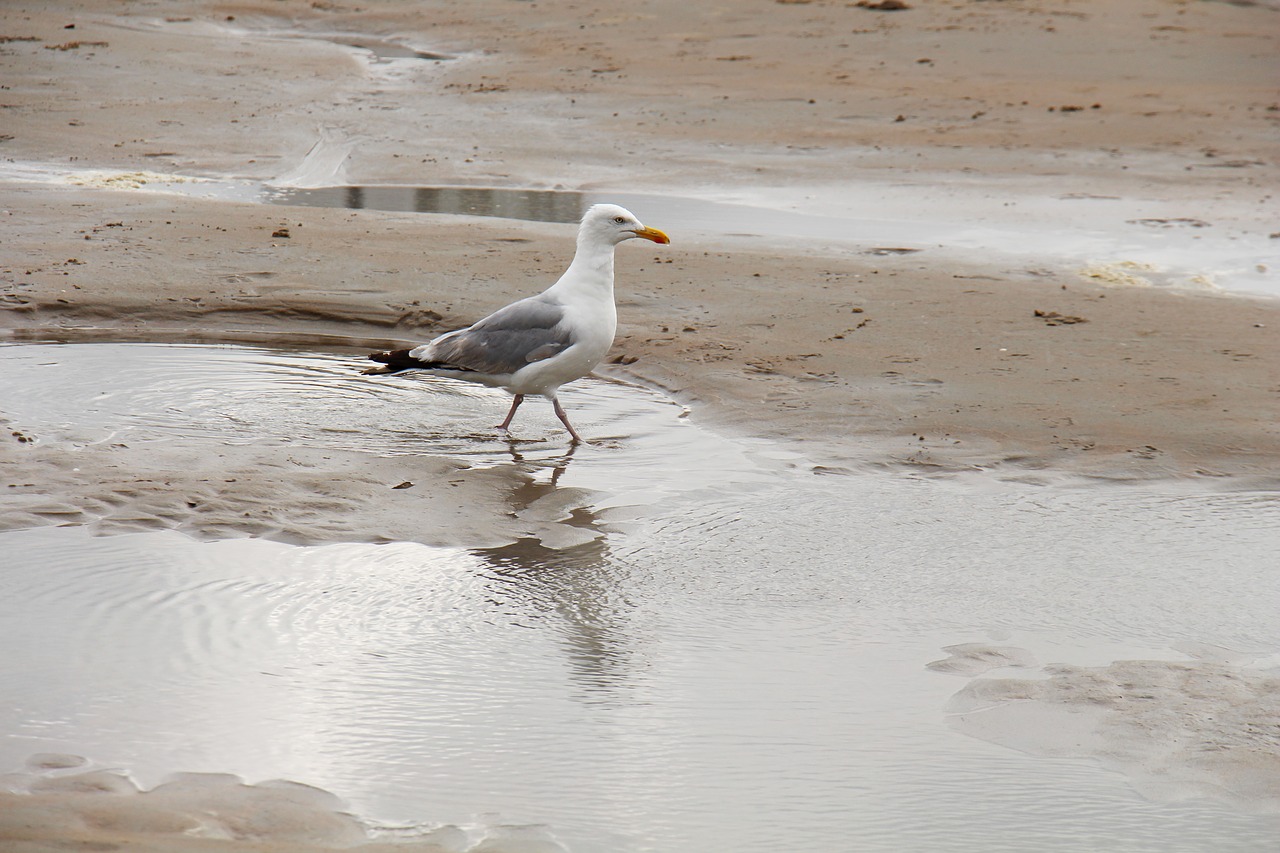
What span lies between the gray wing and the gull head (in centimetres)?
42

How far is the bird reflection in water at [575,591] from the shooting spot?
457 cm

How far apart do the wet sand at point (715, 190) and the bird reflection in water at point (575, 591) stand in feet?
0.80

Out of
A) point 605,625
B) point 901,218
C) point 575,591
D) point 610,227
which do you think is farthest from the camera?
Answer: point 901,218

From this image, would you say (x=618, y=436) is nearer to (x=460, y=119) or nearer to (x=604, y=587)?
(x=604, y=587)

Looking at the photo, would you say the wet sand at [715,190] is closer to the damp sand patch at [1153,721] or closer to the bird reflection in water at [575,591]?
the bird reflection in water at [575,591]

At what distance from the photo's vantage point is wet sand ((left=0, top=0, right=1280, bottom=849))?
7.39 metres

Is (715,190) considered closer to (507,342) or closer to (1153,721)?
(507,342)

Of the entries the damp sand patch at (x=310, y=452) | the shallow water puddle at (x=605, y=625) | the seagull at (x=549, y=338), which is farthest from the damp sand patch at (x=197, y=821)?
the seagull at (x=549, y=338)

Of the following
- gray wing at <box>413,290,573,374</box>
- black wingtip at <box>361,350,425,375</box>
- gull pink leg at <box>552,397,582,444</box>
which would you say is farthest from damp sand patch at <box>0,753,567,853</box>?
black wingtip at <box>361,350,425,375</box>

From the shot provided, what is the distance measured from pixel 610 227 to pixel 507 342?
0.82m

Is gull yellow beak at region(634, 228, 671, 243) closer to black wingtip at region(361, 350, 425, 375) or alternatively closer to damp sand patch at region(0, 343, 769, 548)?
damp sand patch at region(0, 343, 769, 548)

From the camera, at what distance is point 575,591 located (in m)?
5.14

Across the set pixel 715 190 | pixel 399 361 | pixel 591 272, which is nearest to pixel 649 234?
pixel 591 272

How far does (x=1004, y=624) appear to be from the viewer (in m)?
5.01
